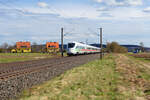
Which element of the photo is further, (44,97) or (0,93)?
(44,97)

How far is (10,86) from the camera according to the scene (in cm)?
1057

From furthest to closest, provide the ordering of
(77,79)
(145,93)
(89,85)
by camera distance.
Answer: (77,79)
(89,85)
(145,93)

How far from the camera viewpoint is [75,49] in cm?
4591

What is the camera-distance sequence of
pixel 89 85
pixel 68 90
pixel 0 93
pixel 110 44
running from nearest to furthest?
pixel 0 93 < pixel 68 90 < pixel 89 85 < pixel 110 44

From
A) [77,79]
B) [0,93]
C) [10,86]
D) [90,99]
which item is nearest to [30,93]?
[10,86]

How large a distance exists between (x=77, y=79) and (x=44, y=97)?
533cm

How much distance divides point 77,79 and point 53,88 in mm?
3427

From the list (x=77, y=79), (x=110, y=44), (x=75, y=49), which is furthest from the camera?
(x=110, y=44)

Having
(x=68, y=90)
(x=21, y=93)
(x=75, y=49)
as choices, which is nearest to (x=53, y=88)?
(x=68, y=90)

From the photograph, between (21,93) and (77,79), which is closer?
(21,93)

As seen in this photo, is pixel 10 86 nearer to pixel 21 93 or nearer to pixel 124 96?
pixel 21 93

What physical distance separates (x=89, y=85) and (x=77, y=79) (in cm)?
226

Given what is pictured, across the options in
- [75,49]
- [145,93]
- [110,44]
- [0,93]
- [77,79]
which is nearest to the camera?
[0,93]

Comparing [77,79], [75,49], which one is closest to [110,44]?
[75,49]
